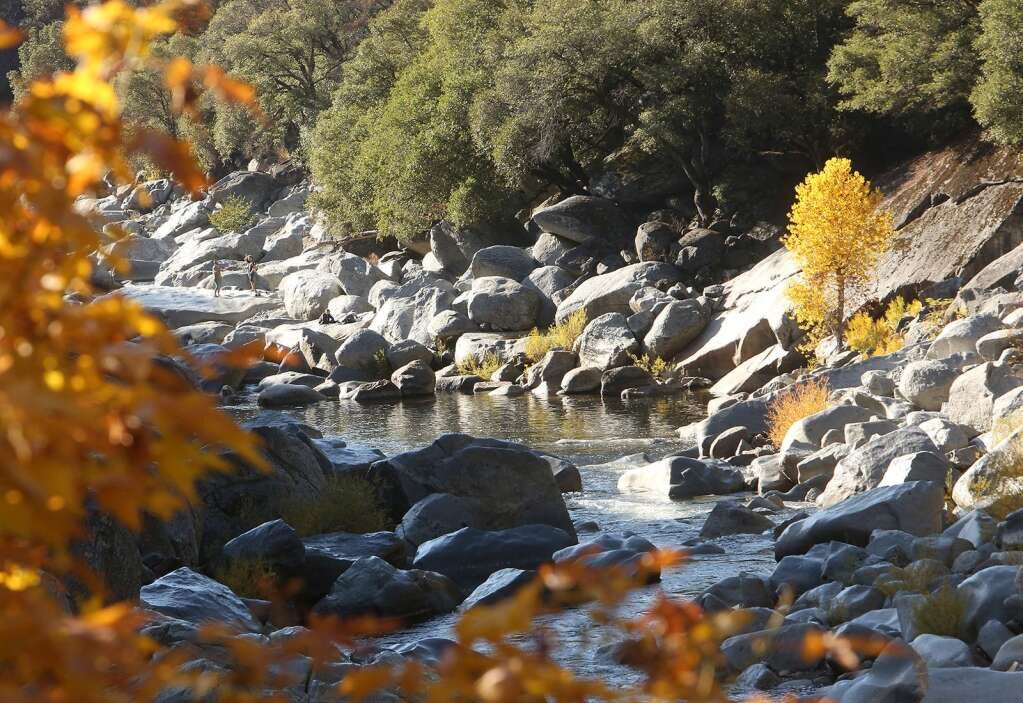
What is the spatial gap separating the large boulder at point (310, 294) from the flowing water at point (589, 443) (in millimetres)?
13120

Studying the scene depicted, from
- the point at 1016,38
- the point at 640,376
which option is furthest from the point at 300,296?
the point at 1016,38

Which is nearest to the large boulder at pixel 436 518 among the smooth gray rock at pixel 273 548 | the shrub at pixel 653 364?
the smooth gray rock at pixel 273 548

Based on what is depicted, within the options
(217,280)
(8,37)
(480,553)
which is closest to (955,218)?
(480,553)

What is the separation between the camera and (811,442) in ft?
58.0

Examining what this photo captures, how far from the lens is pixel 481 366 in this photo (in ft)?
103

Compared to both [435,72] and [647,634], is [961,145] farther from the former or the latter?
[647,634]

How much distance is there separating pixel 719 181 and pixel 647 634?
116ft

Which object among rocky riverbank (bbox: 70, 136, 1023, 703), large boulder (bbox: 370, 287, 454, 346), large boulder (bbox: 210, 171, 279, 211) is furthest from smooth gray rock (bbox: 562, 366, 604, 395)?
large boulder (bbox: 210, 171, 279, 211)

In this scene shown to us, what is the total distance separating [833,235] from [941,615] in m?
16.0

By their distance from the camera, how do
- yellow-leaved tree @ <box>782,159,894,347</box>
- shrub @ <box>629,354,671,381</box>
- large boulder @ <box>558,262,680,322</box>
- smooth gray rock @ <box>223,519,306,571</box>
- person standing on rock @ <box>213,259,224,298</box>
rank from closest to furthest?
smooth gray rock @ <box>223,519,306,571</box> < yellow-leaved tree @ <box>782,159,894,347</box> < shrub @ <box>629,354,671,381</box> < large boulder @ <box>558,262,680,322</box> < person standing on rock @ <box>213,259,224,298</box>

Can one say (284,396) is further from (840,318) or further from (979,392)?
(979,392)

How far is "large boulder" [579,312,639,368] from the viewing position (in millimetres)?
28484

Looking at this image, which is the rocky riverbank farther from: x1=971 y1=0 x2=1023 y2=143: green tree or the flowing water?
x1=971 y1=0 x2=1023 y2=143: green tree

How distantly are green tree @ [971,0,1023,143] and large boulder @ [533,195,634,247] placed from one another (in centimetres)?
1304
